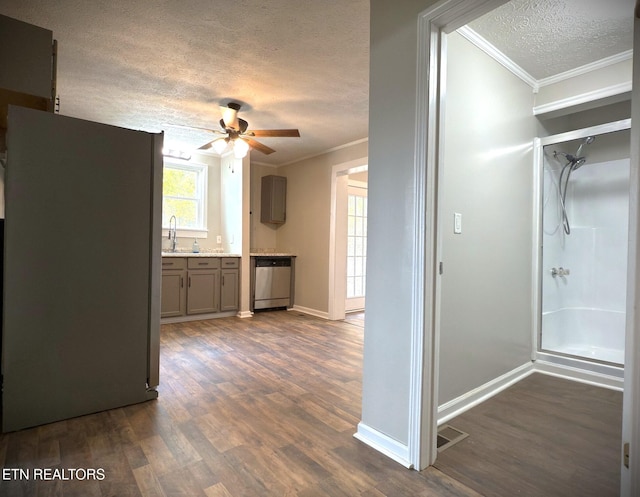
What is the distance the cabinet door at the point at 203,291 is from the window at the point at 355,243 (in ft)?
7.21

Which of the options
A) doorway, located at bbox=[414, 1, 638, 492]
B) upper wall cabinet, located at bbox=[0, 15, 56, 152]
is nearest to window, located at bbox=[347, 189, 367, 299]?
doorway, located at bbox=[414, 1, 638, 492]

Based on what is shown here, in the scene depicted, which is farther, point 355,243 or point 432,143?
point 355,243

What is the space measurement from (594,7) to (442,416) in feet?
8.69

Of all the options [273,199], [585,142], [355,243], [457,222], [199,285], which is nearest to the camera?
[457,222]

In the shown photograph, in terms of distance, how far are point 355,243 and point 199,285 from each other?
2.68 metres

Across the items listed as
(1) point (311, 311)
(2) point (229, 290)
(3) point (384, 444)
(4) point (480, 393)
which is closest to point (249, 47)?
(3) point (384, 444)

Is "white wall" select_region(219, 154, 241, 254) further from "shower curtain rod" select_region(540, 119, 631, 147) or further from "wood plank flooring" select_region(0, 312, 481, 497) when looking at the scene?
"shower curtain rod" select_region(540, 119, 631, 147)

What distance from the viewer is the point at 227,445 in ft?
5.85

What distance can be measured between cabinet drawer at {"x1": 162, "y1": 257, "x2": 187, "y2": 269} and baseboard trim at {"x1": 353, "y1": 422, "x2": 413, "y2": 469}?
356cm

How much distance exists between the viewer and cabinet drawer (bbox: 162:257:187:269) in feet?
15.0

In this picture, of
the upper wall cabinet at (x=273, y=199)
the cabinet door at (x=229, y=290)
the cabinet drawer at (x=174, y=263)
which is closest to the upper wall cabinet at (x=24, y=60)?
the cabinet drawer at (x=174, y=263)

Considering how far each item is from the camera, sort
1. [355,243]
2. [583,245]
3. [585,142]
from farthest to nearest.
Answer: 1. [355,243]
2. [583,245]
3. [585,142]

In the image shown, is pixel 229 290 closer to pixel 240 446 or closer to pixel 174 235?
pixel 174 235

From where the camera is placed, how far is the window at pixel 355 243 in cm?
597
